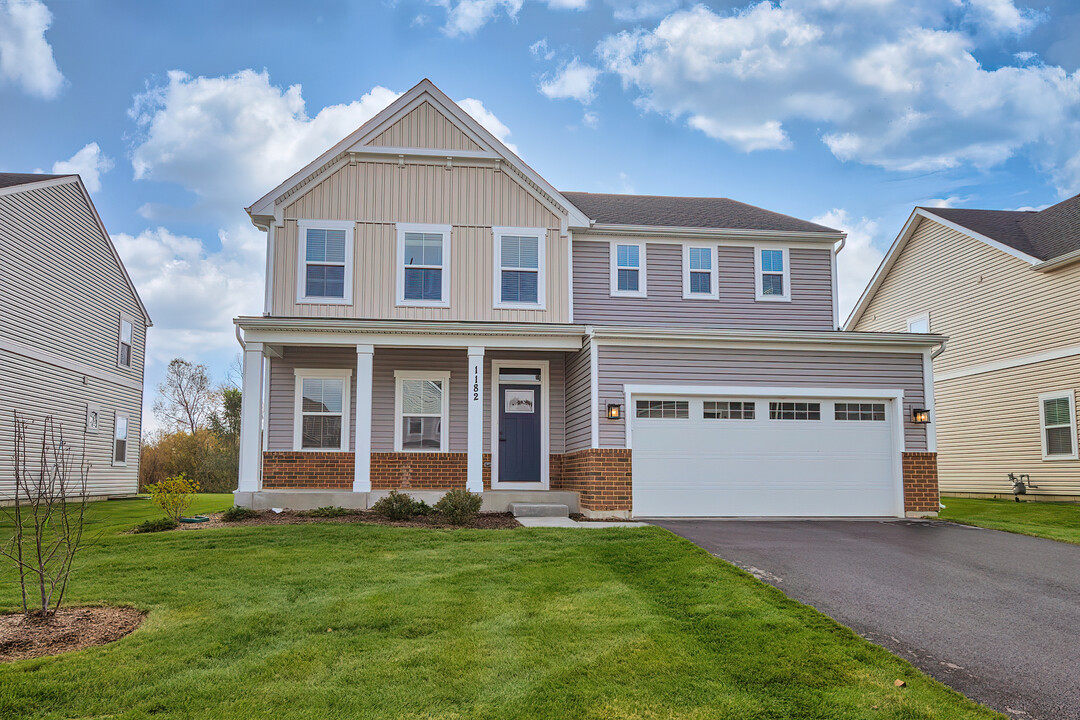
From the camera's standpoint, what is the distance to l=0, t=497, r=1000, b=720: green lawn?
4582 mm

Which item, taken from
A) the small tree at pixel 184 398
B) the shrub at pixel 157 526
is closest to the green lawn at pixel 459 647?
the shrub at pixel 157 526

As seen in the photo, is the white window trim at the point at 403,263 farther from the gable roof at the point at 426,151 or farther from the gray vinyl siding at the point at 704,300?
the gray vinyl siding at the point at 704,300

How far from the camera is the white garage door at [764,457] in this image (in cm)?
1284

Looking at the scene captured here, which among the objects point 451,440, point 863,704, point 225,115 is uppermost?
point 225,115

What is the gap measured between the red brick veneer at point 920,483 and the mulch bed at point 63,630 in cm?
1198

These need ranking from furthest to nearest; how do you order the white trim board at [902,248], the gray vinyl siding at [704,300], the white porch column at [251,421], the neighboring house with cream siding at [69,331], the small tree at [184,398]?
the small tree at [184,398] < the white trim board at [902,248] < the neighboring house with cream siding at [69,331] < the gray vinyl siding at [704,300] < the white porch column at [251,421]

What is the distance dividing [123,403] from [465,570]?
19.4 m

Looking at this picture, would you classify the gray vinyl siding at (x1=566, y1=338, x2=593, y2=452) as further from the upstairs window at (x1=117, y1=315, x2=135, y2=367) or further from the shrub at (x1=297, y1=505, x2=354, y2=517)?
the upstairs window at (x1=117, y1=315, x2=135, y2=367)

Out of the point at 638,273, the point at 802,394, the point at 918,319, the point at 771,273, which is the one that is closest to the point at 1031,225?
the point at 918,319

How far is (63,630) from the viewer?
576cm

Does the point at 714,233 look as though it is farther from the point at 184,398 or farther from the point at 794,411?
the point at 184,398

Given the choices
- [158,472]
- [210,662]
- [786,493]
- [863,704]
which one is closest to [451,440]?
[786,493]

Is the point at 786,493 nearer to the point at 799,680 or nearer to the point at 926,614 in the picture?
the point at 926,614

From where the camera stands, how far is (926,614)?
6.58 m
